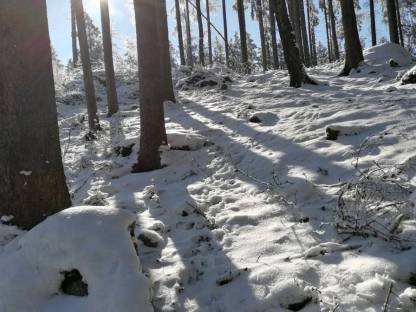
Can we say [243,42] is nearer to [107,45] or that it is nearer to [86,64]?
[107,45]

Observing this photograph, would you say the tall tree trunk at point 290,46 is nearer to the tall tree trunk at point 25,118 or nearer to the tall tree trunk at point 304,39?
the tall tree trunk at point 25,118

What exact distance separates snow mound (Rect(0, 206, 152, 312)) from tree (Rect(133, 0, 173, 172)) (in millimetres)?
3441

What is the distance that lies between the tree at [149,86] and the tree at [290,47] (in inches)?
208

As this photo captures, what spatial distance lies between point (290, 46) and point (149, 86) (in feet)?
18.9

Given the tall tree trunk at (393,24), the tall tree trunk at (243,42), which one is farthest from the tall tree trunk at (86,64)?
the tall tree trunk at (393,24)

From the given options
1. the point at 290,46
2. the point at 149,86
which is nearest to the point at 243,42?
the point at 290,46

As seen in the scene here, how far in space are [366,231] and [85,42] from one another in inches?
431

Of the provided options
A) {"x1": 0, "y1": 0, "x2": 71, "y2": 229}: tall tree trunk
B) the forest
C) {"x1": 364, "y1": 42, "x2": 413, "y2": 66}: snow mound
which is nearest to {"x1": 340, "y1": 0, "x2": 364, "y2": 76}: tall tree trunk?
{"x1": 364, "y1": 42, "x2": 413, "y2": 66}: snow mound

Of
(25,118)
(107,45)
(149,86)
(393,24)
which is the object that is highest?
(393,24)

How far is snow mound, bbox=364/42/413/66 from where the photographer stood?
40.2 ft

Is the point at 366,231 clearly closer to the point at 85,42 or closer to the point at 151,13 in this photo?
the point at 151,13

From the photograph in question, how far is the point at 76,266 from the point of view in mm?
3090

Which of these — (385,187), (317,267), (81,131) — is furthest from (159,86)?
(81,131)

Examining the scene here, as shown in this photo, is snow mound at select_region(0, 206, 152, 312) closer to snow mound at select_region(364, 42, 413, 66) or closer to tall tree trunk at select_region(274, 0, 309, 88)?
tall tree trunk at select_region(274, 0, 309, 88)
